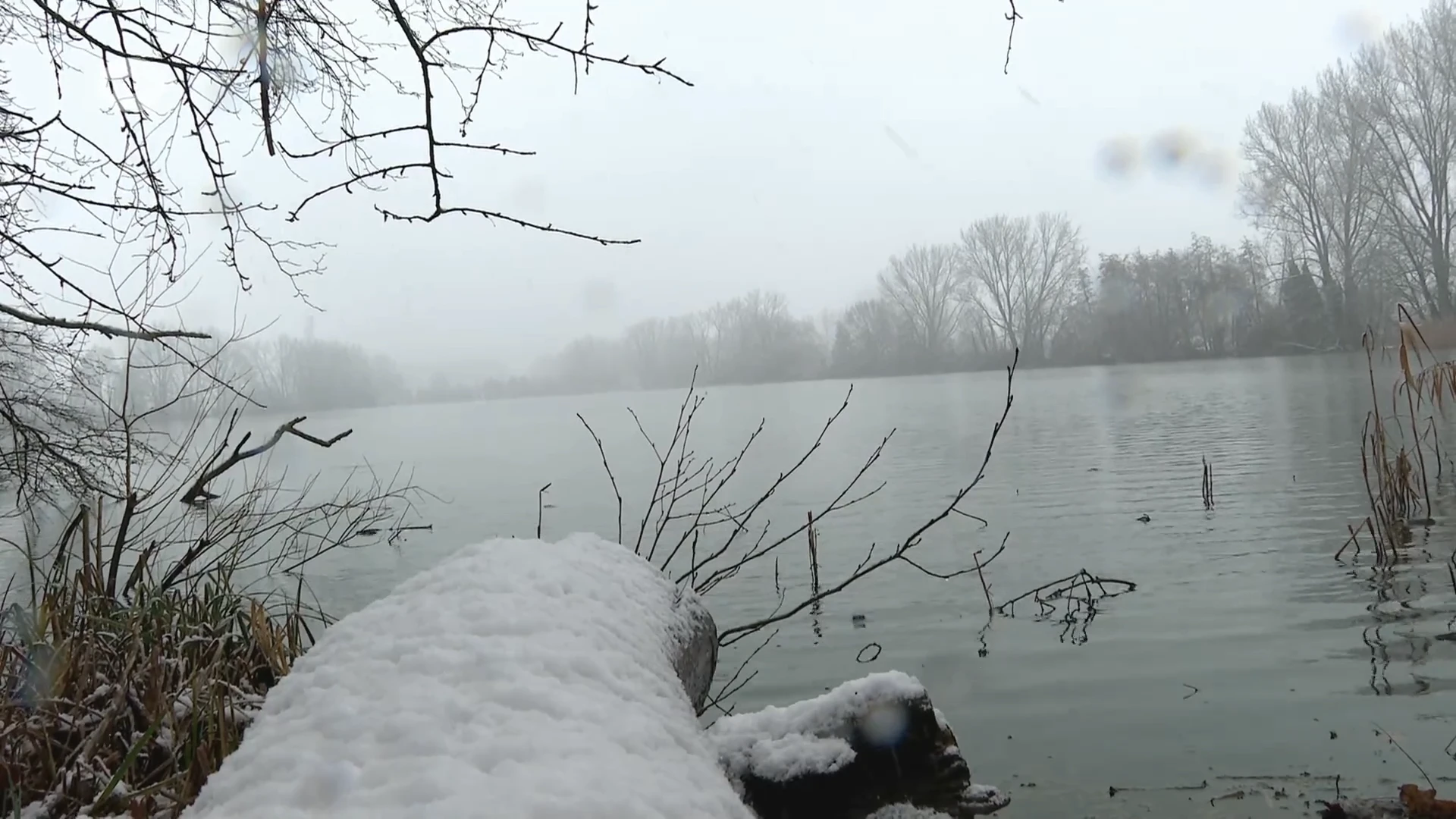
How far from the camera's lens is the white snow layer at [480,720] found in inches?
68.1

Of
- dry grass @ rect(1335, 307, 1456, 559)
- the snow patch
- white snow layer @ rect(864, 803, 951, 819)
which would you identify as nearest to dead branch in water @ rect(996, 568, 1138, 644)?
dry grass @ rect(1335, 307, 1456, 559)

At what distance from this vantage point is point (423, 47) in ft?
9.46

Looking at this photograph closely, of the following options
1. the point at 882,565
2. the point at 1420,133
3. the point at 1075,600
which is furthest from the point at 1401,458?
the point at 1420,133

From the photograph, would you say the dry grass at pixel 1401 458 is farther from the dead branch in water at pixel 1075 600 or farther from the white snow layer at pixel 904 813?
the white snow layer at pixel 904 813

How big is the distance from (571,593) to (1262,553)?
375 inches

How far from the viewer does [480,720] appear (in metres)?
1.96

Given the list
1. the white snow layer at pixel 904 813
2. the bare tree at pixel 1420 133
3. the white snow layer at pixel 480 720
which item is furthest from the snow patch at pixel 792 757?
the bare tree at pixel 1420 133

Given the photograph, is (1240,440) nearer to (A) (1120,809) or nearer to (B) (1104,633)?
(B) (1104,633)

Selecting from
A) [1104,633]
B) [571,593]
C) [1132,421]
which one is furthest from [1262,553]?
[1132,421]

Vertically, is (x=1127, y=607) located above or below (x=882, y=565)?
below

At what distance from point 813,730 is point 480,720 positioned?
1.99 metres

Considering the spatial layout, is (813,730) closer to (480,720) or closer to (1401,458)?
(480,720)

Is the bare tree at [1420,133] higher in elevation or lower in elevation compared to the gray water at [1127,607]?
higher

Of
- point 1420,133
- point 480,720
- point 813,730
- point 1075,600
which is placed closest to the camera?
point 480,720
